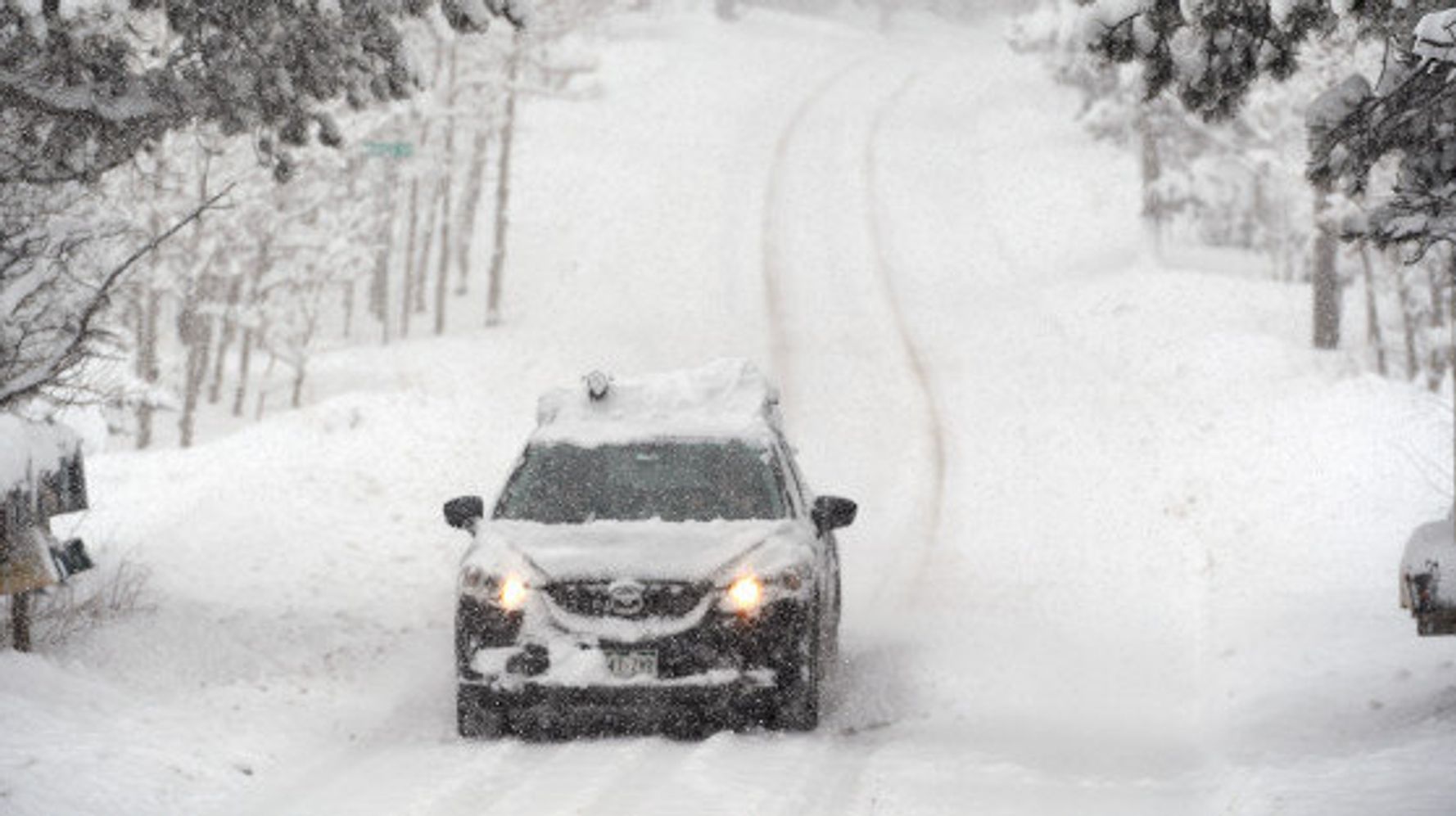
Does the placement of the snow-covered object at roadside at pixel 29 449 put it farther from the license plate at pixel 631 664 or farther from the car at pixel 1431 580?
the car at pixel 1431 580

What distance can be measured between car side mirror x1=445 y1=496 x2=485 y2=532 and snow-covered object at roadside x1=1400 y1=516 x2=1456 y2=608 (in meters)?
5.19

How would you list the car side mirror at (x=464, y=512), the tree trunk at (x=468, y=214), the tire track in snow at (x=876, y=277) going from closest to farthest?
1. the car side mirror at (x=464, y=512)
2. the tire track in snow at (x=876, y=277)
3. the tree trunk at (x=468, y=214)

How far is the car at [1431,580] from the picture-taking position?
960cm

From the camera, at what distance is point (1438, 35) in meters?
8.50

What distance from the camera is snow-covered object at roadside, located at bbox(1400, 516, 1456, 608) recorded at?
9586mm

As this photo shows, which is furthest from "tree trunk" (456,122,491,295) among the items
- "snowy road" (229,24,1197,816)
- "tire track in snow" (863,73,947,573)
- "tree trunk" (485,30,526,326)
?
"tire track in snow" (863,73,947,573)

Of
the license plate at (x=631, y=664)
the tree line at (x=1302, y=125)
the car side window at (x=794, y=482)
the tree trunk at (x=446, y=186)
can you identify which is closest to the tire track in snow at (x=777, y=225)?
the tree trunk at (x=446, y=186)

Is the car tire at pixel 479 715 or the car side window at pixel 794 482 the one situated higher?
the car side window at pixel 794 482

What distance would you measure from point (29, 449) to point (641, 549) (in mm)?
3604

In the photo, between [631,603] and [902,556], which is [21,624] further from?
[902,556]

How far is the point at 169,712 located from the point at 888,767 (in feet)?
12.7

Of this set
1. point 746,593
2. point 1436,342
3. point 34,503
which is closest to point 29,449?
point 34,503

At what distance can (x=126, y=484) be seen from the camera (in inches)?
763

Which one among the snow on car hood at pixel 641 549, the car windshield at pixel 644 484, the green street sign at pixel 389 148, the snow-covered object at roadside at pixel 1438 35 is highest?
the snow-covered object at roadside at pixel 1438 35
